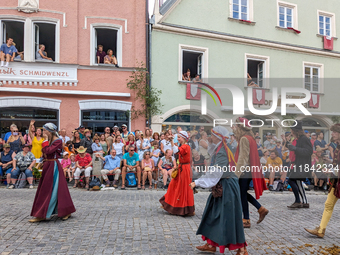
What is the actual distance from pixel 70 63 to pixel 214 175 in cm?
1254

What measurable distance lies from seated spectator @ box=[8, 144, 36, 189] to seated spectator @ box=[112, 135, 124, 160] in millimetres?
2918

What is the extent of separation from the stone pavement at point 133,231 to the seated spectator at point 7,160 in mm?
2944

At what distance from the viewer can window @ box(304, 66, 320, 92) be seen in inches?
784

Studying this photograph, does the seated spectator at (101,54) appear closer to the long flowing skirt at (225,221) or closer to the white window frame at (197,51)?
the white window frame at (197,51)

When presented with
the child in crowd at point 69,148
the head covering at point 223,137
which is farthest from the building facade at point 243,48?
the head covering at point 223,137

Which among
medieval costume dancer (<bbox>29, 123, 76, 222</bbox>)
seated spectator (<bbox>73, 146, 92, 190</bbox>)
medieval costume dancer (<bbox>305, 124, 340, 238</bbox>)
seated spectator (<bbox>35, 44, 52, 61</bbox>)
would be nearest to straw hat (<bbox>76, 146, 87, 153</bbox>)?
seated spectator (<bbox>73, 146, 92, 190</bbox>)

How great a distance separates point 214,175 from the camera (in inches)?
180

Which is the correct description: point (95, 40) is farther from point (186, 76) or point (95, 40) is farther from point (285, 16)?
point (285, 16)

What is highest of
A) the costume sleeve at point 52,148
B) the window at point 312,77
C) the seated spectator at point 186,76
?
the window at point 312,77

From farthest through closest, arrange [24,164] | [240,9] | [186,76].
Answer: [240,9] < [186,76] < [24,164]

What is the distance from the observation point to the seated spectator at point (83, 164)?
38.2 feet

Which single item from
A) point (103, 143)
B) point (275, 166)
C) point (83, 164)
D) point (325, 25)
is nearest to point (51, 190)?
point (83, 164)

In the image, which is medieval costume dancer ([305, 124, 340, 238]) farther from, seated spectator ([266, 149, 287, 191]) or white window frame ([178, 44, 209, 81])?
white window frame ([178, 44, 209, 81])

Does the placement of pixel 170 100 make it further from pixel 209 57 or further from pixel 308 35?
pixel 308 35
